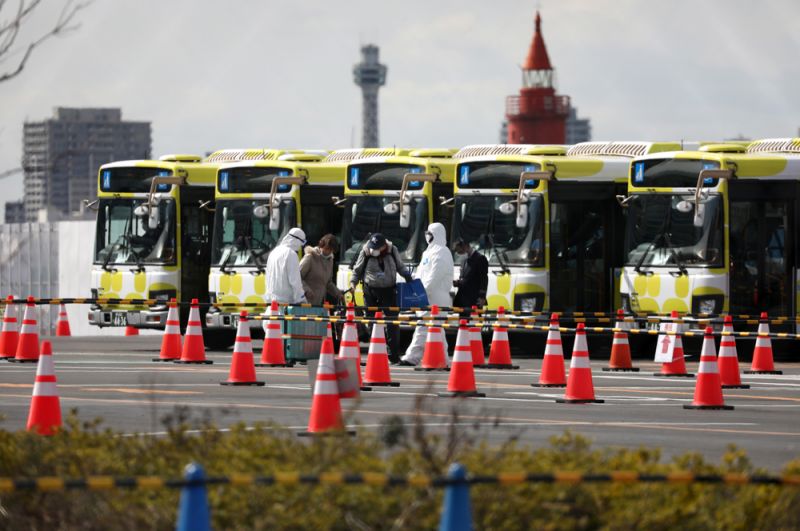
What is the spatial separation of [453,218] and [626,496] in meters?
21.6

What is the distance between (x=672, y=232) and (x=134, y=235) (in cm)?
926

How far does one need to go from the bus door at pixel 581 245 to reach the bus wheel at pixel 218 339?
20.6 feet

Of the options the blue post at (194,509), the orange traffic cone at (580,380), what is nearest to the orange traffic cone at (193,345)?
the orange traffic cone at (580,380)

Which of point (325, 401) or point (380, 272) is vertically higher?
point (380, 272)

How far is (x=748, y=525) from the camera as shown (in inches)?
372

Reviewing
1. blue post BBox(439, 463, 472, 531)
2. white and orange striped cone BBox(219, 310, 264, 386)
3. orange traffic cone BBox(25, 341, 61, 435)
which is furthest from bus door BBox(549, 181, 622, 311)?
blue post BBox(439, 463, 472, 531)

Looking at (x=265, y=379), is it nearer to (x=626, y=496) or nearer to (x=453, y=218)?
(x=453, y=218)

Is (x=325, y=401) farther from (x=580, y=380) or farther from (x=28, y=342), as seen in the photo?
(x=28, y=342)

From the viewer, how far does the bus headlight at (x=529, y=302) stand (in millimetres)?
29641

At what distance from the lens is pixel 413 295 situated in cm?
2564

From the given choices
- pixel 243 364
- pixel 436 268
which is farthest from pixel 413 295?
pixel 243 364

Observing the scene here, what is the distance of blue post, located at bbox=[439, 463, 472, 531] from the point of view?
7613 mm

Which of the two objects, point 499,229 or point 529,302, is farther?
point 499,229

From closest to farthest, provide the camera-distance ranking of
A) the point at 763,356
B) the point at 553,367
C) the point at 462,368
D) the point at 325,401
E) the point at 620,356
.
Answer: the point at 325,401 → the point at 462,368 → the point at 553,367 → the point at 763,356 → the point at 620,356
